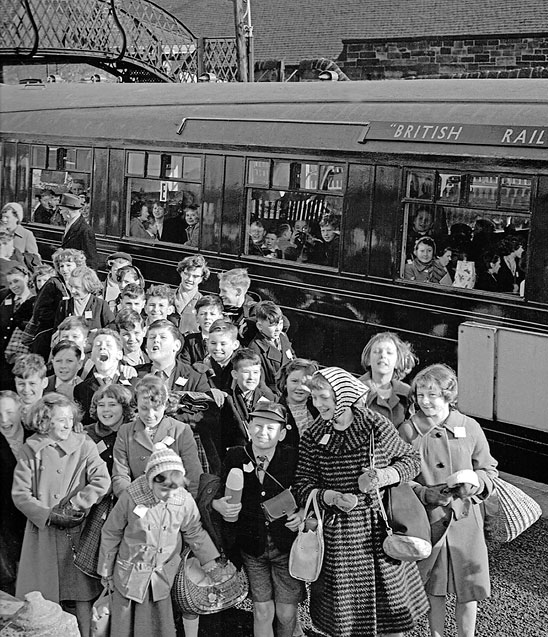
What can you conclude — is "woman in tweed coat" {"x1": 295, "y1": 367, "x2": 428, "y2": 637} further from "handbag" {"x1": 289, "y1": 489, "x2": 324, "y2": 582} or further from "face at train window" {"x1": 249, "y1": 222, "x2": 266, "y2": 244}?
"face at train window" {"x1": 249, "y1": 222, "x2": 266, "y2": 244}

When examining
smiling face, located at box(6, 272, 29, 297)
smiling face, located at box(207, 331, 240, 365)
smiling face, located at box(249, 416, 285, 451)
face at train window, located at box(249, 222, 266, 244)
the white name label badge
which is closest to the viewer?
the white name label badge

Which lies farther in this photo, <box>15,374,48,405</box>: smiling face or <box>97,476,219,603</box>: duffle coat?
<box>15,374,48,405</box>: smiling face

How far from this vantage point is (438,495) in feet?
15.4

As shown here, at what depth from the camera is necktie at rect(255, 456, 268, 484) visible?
476 centimetres

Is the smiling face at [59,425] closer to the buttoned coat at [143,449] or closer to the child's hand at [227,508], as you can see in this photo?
the buttoned coat at [143,449]

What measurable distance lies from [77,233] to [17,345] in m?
2.92

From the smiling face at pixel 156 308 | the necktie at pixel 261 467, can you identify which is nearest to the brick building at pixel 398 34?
A: the smiling face at pixel 156 308

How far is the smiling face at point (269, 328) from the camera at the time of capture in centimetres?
673


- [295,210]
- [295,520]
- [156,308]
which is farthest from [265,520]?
[295,210]

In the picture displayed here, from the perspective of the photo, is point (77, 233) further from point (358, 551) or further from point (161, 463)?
point (358, 551)

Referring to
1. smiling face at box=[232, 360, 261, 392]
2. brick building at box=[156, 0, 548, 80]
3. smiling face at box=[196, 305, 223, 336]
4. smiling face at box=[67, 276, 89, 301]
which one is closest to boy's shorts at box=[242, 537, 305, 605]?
smiling face at box=[232, 360, 261, 392]

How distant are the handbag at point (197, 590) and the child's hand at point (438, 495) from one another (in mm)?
991

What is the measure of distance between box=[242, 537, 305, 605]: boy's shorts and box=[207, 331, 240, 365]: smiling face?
63.9 inches

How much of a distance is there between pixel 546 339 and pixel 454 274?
98cm
